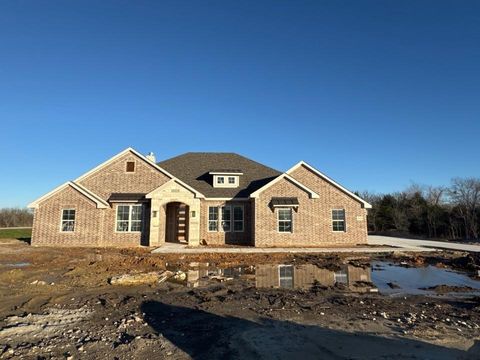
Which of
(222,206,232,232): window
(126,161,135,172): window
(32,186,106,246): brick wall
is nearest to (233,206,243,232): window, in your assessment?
(222,206,232,232): window

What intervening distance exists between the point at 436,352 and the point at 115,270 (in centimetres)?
1081

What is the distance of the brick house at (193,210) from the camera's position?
21.0 m

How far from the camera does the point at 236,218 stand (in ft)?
75.3

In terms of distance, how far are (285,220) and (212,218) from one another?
16.8 feet

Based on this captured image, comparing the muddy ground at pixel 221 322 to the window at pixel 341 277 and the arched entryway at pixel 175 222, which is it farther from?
the arched entryway at pixel 175 222

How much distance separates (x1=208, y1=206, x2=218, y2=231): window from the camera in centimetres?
2266

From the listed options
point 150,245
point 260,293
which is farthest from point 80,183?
point 260,293

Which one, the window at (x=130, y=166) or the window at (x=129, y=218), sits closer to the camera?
the window at (x=129, y=218)

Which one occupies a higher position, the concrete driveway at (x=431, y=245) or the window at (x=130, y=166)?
the window at (x=130, y=166)

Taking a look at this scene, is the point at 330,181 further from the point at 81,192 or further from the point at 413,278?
the point at 81,192

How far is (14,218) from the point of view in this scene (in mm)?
64188

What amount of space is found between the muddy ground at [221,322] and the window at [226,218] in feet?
39.1

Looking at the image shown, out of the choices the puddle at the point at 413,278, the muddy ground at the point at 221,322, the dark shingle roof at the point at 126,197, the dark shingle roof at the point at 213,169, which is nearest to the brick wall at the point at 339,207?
the dark shingle roof at the point at 213,169

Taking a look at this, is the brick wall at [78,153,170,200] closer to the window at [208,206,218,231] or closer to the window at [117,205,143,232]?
the window at [117,205,143,232]
